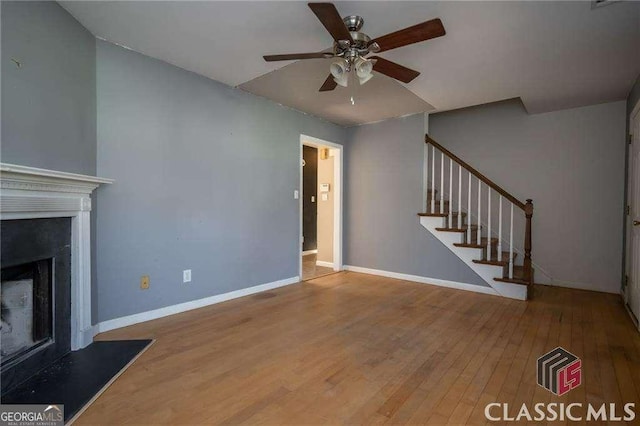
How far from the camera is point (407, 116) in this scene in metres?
4.36

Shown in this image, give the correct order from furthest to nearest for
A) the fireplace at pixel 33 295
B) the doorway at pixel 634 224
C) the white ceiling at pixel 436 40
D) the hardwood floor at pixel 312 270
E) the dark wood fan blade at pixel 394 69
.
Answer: the hardwood floor at pixel 312 270 → the doorway at pixel 634 224 → the dark wood fan blade at pixel 394 69 → the white ceiling at pixel 436 40 → the fireplace at pixel 33 295

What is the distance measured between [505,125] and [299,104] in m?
3.00

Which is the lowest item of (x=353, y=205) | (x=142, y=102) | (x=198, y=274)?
(x=198, y=274)

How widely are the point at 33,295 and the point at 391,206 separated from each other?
3.96 m

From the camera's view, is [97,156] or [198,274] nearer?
[97,156]

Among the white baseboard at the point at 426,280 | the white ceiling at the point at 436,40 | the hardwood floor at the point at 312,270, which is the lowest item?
the hardwood floor at the point at 312,270

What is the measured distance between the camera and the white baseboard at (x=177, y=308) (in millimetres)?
2498

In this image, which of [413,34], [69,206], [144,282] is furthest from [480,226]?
[69,206]

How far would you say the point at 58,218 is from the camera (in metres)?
2.02

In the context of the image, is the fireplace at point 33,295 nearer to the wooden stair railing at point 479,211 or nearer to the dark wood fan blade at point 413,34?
the dark wood fan blade at point 413,34

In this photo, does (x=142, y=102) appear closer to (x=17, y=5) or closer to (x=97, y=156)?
(x=97, y=156)

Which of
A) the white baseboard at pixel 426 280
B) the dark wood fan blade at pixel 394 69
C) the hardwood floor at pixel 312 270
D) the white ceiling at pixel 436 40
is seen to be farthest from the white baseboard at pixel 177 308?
the dark wood fan blade at pixel 394 69

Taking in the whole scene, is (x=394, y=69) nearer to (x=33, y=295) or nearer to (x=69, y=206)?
(x=69, y=206)

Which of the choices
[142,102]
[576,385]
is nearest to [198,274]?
[142,102]
